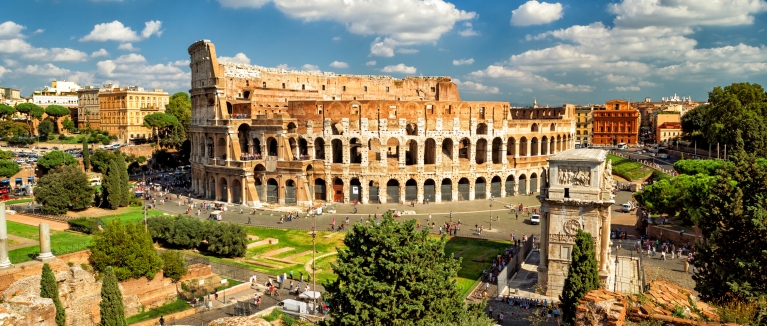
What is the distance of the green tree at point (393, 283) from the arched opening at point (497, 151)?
43.3 metres

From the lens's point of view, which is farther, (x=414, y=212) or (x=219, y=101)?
(x=219, y=101)

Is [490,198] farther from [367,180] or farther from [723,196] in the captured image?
[723,196]

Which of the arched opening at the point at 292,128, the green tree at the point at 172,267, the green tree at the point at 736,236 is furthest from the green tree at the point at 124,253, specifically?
the arched opening at the point at 292,128

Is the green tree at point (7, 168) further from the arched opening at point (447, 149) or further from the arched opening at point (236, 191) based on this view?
the arched opening at point (447, 149)

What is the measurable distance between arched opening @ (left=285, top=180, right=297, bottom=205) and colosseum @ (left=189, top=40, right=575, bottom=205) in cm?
10

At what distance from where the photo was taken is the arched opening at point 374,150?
56.9 meters

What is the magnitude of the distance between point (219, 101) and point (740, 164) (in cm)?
4912

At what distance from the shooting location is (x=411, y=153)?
197 feet

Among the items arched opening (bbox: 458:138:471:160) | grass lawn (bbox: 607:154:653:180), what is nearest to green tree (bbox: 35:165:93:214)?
arched opening (bbox: 458:138:471:160)

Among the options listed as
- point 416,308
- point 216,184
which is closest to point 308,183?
point 216,184

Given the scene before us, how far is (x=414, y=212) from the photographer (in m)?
50.6

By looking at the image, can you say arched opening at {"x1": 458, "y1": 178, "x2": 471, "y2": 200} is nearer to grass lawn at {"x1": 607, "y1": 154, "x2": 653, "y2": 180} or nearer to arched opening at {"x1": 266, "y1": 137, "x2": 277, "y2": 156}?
arched opening at {"x1": 266, "y1": 137, "x2": 277, "y2": 156}

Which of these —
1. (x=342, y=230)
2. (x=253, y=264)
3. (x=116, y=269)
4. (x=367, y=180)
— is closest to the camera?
(x=116, y=269)

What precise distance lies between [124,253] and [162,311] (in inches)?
139
